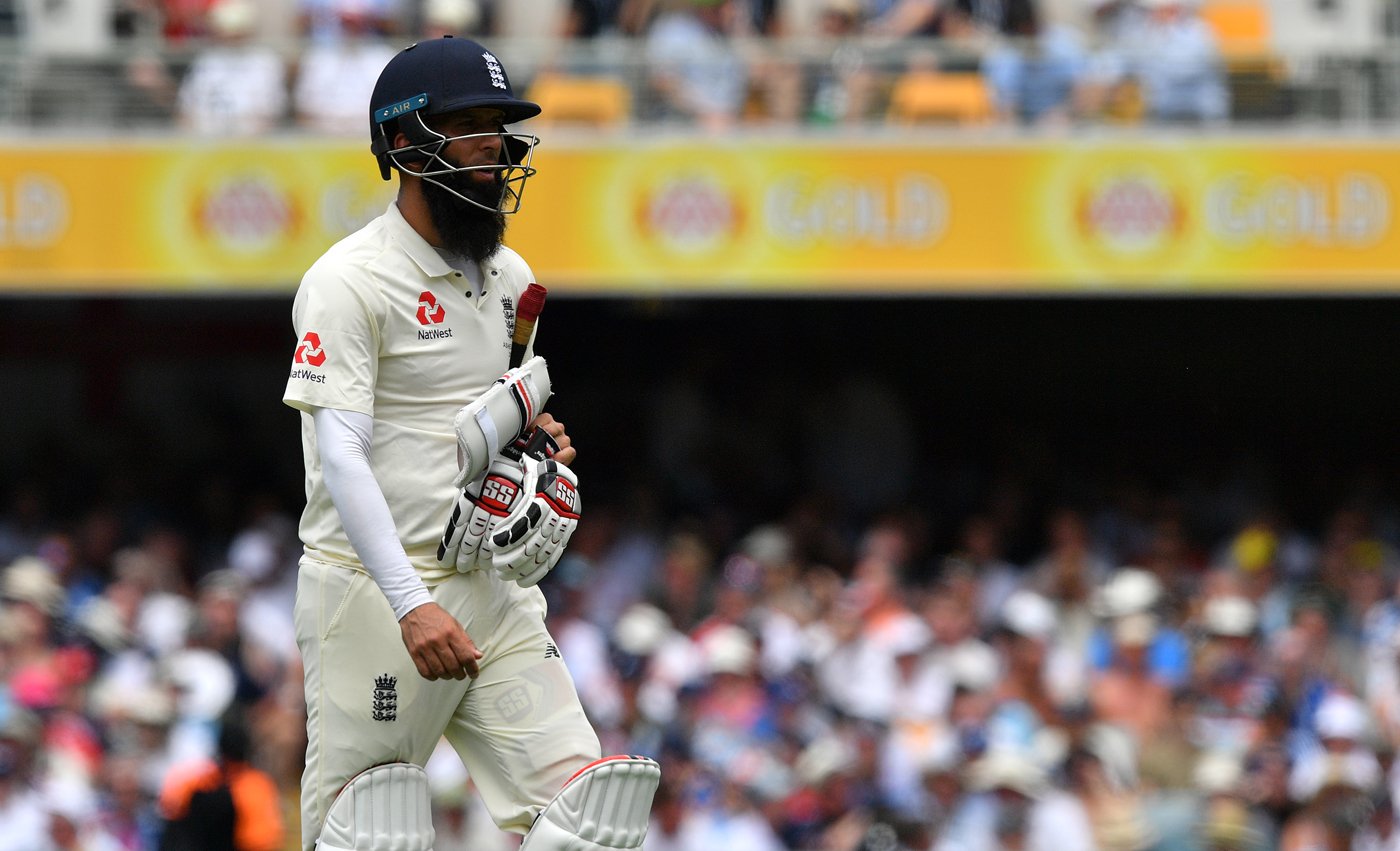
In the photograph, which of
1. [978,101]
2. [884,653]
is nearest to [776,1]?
[978,101]

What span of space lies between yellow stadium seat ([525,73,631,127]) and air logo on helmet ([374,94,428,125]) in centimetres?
723

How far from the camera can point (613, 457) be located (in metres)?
13.7

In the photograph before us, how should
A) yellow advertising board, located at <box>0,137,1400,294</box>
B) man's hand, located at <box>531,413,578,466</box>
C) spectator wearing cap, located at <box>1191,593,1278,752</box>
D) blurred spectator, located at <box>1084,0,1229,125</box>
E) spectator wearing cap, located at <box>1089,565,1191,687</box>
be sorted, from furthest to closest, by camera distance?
yellow advertising board, located at <box>0,137,1400,294</box>, blurred spectator, located at <box>1084,0,1229,125</box>, spectator wearing cap, located at <box>1089,565,1191,687</box>, spectator wearing cap, located at <box>1191,593,1278,752</box>, man's hand, located at <box>531,413,578,466</box>

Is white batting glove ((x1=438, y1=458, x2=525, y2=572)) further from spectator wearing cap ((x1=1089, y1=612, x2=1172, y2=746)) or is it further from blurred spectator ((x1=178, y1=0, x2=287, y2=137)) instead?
blurred spectator ((x1=178, y1=0, x2=287, y2=137))

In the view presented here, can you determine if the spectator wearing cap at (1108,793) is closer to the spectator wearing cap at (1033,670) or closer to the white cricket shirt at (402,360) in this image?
the spectator wearing cap at (1033,670)

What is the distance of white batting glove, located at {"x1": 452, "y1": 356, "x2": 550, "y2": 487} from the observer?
4309 mm

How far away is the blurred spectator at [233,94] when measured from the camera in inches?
460

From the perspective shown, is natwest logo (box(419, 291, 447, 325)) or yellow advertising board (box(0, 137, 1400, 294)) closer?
natwest logo (box(419, 291, 447, 325))

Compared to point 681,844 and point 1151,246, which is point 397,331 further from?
point 1151,246

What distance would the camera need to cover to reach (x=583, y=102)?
1162cm

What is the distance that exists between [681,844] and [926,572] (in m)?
3.06

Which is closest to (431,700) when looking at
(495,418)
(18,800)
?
(495,418)

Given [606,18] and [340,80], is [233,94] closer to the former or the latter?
[340,80]

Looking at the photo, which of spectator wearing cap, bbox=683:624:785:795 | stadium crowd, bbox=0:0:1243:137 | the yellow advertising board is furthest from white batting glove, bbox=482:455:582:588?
the yellow advertising board
